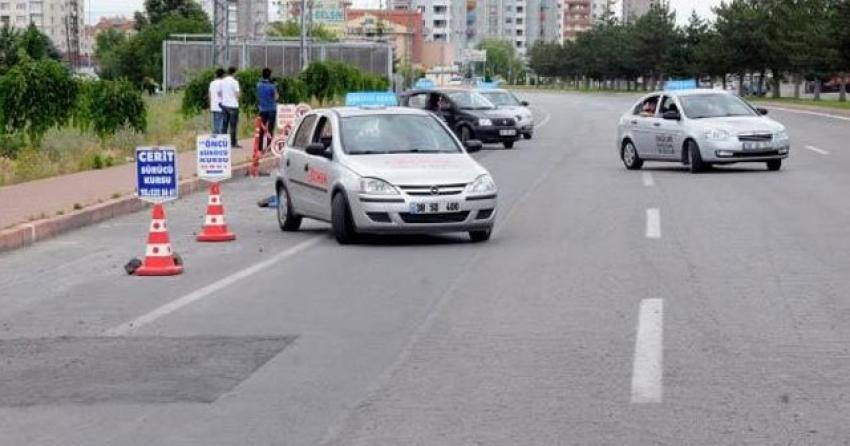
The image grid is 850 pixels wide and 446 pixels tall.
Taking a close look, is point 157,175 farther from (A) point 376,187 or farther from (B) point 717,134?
(B) point 717,134

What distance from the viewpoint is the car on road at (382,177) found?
15625mm

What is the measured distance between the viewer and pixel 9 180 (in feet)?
80.5

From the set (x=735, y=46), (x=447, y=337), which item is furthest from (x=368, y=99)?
(x=735, y=46)

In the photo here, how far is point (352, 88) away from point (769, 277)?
48724mm

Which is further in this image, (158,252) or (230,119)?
(230,119)

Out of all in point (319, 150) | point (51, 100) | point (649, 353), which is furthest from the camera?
point (51, 100)

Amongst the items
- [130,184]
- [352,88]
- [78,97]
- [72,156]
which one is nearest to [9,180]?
[130,184]

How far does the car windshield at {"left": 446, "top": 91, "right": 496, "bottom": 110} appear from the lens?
131ft

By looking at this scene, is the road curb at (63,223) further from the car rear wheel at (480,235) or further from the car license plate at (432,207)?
the car rear wheel at (480,235)

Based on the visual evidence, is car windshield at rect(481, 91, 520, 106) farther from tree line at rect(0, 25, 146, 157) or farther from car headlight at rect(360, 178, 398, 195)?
car headlight at rect(360, 178, 398, 195)

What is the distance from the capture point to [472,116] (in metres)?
39.5

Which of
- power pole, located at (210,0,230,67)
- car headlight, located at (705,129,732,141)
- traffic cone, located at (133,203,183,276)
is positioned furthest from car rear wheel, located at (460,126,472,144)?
traffic cone, located at (133,203,183,276)

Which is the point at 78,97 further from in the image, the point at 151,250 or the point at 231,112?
the point at 151,250

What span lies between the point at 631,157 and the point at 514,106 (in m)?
14.7
